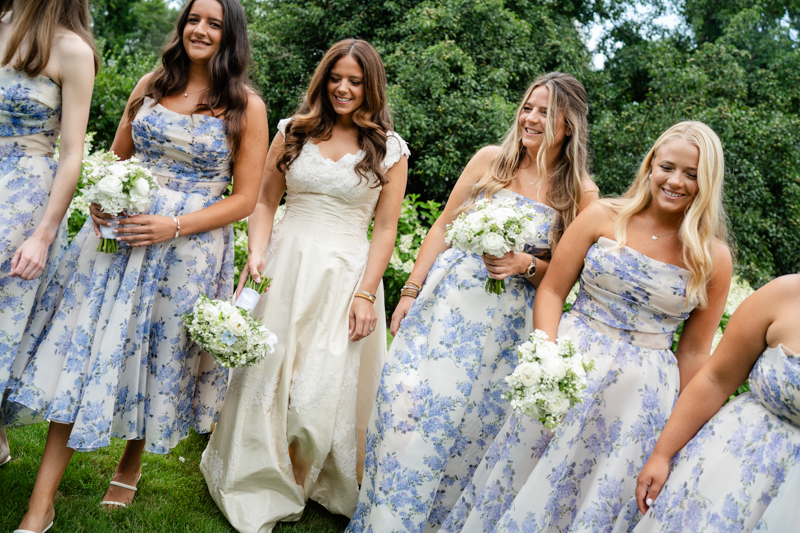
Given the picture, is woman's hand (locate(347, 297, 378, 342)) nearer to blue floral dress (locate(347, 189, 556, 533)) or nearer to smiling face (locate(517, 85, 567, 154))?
blue floral dress (locate(347, 189, 556, 533))

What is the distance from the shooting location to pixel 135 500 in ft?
12.5

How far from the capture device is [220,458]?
12.7 ft

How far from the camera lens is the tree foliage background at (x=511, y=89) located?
31.1 ft

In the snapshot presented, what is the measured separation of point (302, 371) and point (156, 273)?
99cm

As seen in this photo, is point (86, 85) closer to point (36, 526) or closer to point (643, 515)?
point (36, 526)

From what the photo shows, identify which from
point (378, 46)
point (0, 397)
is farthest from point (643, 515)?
point (378, 46)

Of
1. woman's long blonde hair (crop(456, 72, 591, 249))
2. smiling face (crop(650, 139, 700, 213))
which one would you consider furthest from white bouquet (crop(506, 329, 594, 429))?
woman's long blonde hair (crop(456, 72, 591, 249))

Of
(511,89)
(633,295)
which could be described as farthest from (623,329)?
(511,89)

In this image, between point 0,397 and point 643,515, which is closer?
point 643,515

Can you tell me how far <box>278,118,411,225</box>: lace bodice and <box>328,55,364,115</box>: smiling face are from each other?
10.6 inches

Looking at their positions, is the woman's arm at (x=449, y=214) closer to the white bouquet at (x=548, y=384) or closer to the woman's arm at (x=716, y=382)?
the white bouquet at (x=548, y=384)

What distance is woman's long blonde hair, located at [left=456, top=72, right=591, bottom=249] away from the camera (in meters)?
3.60

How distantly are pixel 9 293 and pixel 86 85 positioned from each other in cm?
105

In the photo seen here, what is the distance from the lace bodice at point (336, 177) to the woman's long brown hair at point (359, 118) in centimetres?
4
